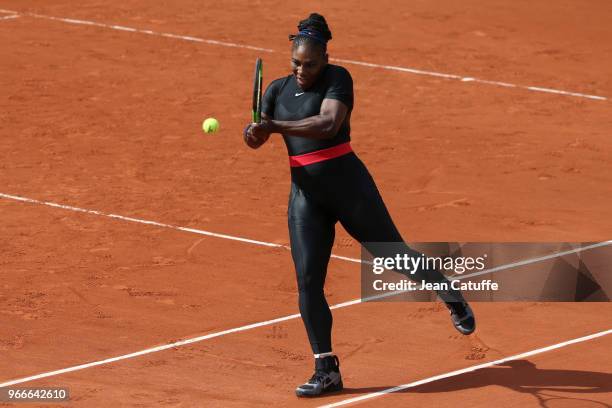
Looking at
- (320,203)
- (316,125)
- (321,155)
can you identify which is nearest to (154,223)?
(320,203)

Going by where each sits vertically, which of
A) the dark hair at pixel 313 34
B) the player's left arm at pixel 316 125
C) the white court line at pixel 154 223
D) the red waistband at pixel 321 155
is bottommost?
the white court line at pixel 154 223

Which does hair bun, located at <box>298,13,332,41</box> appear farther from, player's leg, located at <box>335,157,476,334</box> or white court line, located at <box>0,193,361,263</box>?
white court line, located at <box>0,193,361,263</box>

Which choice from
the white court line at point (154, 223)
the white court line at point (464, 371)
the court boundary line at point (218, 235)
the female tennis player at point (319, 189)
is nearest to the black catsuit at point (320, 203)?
the female tennis player at point (319, 189)

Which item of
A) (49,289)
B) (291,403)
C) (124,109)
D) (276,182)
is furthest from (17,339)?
(124,109)

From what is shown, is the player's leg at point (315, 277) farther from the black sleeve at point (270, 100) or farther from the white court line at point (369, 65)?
the white court line at point (369, 65)

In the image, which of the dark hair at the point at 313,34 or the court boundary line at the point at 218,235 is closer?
the dark hair at the point at 313,34

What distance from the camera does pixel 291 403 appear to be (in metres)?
10.2

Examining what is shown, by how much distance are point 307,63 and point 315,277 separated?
1.47m

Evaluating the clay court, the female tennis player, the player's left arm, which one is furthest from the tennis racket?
the clay court

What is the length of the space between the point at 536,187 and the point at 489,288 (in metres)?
3.91

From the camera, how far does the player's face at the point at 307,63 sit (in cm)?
1010

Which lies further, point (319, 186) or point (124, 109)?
point (124, 109)

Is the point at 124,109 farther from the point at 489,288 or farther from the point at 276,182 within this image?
the point at 489,288

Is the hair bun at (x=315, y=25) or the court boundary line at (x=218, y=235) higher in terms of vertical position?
the hair bun at (x=315, y=25)
